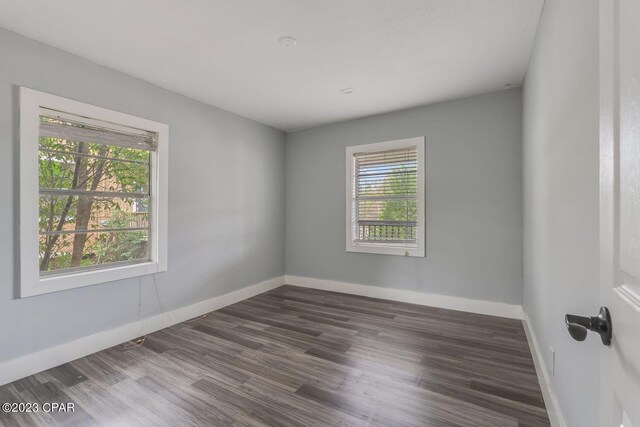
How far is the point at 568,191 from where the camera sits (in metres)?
1.35

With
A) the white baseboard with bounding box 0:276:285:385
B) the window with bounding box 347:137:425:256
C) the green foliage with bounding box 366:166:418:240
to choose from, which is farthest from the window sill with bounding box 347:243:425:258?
the white baseboard with bounding box 0:276:285:385

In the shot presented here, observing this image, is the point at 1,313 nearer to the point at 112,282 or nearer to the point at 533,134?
the point at 112,282

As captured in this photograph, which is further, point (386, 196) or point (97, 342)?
point (386, 196)

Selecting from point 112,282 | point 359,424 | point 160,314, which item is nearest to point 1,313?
point 112,282

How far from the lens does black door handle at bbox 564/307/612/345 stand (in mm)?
615

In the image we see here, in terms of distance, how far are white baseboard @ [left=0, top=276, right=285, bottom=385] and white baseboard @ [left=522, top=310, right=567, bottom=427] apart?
3209mm

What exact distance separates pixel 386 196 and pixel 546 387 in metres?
2.57

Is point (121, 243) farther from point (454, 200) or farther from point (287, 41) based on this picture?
point (454, 200)

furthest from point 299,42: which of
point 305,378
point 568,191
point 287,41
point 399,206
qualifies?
point 305,378

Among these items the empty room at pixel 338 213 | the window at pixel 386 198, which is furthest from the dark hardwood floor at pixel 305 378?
the window at pixel 386 198

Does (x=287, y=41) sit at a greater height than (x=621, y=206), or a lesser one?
greater

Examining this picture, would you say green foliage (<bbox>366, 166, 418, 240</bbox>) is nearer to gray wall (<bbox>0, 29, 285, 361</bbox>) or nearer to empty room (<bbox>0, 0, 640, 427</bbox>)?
empty room (<bbox>0, 0, 640, 427</bbox>)

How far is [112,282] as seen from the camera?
2.65 m

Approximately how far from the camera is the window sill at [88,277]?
2213mm
